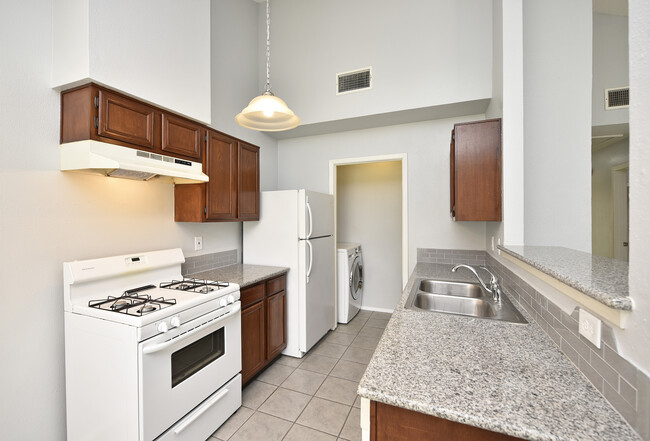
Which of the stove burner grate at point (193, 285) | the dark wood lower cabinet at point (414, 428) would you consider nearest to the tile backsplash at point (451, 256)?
the stove burner grate at point (193, 285)

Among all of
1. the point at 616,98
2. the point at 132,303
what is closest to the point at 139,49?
the point at 132,303

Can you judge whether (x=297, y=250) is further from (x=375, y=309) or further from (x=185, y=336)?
(x=375, y=309)

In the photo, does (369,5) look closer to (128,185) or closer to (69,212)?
(128,185)

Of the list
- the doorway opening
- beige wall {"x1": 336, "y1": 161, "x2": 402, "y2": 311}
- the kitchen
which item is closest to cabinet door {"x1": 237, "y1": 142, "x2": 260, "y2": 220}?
the kitchen

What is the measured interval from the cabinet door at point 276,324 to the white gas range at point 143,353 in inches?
22.9

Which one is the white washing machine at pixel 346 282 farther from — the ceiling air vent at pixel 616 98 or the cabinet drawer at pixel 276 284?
the ceiling air vent at pixel 616 98

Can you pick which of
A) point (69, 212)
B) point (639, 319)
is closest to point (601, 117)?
point (639, 319)

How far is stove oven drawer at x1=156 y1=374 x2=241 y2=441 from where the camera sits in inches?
65.9

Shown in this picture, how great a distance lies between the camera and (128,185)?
2.13 meters

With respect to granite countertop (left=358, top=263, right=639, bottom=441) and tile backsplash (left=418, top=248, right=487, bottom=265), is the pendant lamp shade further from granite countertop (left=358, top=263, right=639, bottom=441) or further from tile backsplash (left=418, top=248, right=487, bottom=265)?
tile backsplash (left=418, top=248, right=487, bottom=265)

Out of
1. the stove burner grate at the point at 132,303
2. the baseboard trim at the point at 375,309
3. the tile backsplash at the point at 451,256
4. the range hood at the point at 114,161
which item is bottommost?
the baseboard trim at the point at 375,309

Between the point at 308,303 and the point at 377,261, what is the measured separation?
5.95ft

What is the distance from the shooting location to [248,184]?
2.99m

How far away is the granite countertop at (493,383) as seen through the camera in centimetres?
75
